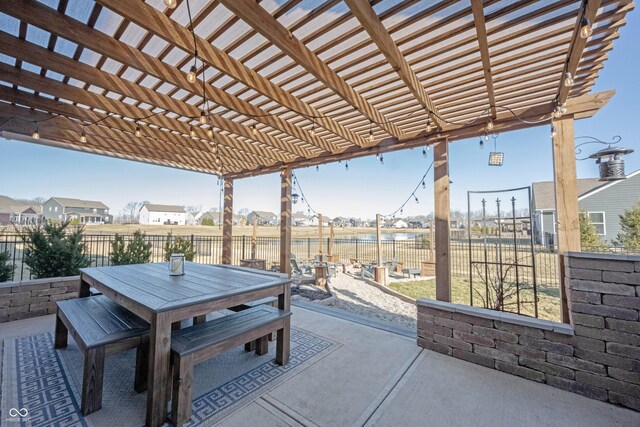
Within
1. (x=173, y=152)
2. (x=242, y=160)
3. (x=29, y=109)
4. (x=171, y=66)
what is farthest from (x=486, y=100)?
(x=29, y=109)

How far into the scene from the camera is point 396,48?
2.22 meters

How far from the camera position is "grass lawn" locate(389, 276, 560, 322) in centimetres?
449

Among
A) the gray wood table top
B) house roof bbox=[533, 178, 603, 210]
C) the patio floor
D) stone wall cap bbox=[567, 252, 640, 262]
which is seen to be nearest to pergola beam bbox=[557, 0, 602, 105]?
stone wall cap bbox=[567, 252, 640, 262]

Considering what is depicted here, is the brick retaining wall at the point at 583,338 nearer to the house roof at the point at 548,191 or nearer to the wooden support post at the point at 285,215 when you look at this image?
the wooden support post at the point at 285,215

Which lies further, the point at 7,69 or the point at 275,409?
the point at 7,69

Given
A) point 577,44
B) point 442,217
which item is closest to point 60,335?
point 442,217

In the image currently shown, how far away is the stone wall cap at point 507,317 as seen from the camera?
222cm

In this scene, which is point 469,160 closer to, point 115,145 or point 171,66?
point 171,66

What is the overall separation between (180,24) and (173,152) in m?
3.82

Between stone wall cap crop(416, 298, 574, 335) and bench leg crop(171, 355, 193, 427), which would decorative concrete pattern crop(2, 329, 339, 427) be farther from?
stone wall cap crop(416, 298, 574, 335)

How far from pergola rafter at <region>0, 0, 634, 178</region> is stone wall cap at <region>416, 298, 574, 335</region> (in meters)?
2.31

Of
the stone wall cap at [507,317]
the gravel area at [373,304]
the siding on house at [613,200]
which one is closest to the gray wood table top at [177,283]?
the stone wall cap at [507,317]

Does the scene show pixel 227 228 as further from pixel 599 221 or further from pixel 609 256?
pixel 599 221

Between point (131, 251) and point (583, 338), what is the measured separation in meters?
6.93
